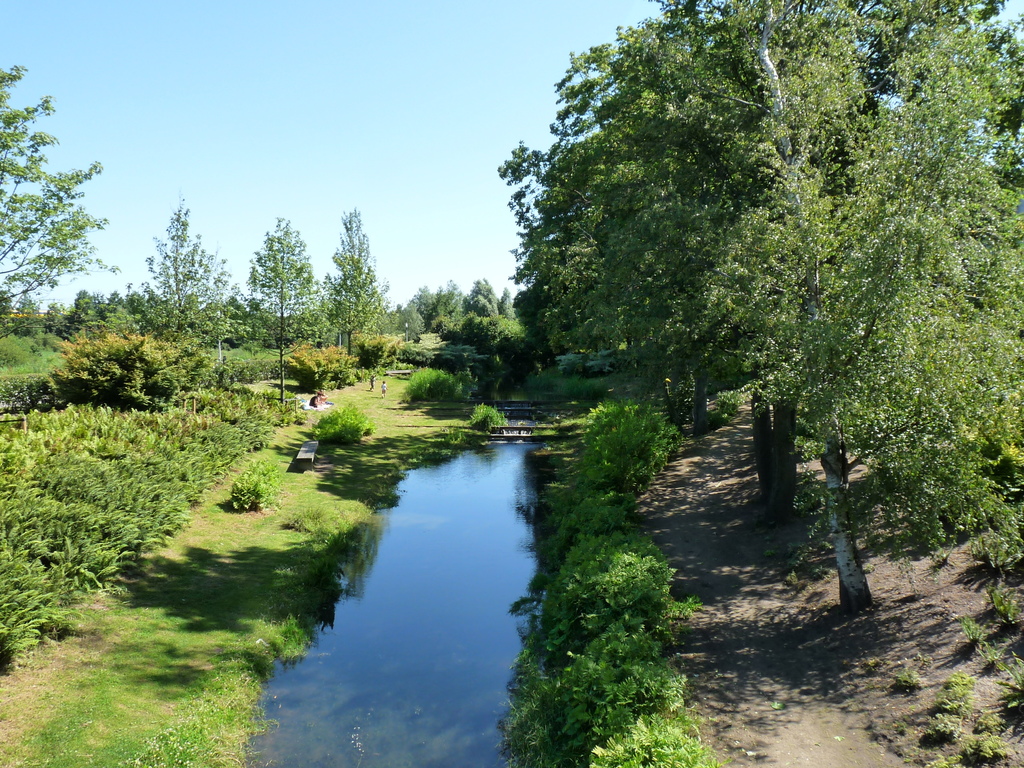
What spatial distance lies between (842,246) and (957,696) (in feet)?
17.3

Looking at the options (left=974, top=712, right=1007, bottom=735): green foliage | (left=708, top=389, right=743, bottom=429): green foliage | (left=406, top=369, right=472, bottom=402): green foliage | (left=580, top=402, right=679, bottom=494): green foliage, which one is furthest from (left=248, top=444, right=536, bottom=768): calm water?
Answer: (left=406, top=369, right=472, bottom=402): green foliage

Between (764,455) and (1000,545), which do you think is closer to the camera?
(1000,545)

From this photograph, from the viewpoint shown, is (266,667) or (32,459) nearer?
(266,667)

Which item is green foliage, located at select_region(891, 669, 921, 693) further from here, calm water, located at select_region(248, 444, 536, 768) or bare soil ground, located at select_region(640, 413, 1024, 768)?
calm water, located at select_region(248, 444, 536, 768)

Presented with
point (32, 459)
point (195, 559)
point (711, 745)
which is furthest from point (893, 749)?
point (32, 459)

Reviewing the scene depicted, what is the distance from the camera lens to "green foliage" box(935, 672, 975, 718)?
5823mm

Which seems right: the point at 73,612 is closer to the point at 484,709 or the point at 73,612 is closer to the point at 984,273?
the point at 484,709

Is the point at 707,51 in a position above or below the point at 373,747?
above

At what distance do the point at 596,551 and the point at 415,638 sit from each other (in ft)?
10.7

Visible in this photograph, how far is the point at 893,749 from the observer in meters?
5.79

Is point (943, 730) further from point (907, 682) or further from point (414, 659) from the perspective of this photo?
point (414, 659)

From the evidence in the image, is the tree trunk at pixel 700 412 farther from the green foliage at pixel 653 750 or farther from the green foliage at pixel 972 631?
the green foliage at pixel 653 750

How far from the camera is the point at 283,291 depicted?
25.0 metres

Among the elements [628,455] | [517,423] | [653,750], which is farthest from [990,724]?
[517,423]
